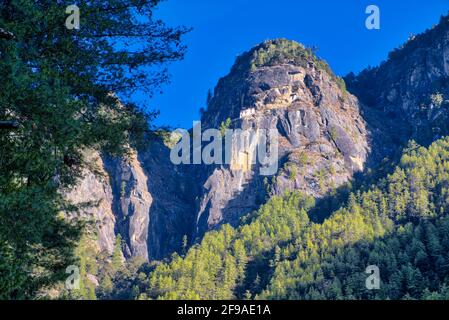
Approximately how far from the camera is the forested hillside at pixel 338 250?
7394cm

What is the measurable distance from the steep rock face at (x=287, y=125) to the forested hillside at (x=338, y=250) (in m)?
12.3

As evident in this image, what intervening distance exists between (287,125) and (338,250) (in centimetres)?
6495

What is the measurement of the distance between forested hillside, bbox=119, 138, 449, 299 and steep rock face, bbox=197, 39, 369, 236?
12332 millimetres

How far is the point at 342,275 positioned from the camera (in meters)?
78.9

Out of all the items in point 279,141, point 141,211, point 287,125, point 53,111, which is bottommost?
point 53,111

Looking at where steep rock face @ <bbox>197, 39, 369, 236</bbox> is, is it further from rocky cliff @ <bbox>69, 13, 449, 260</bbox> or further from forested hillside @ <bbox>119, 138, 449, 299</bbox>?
forested hillside @ <bbox>119, 138, 449, 299</bbox>

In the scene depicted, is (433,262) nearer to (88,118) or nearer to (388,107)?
(88,118)

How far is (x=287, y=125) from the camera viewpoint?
149875mm

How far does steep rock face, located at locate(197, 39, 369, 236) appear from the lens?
142m

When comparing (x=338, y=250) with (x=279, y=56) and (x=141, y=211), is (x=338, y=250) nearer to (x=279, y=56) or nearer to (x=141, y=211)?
(x=141, y=211)

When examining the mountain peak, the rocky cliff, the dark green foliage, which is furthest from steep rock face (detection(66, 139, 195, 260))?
the dark green foliage

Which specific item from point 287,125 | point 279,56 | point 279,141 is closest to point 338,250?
point 279,141
